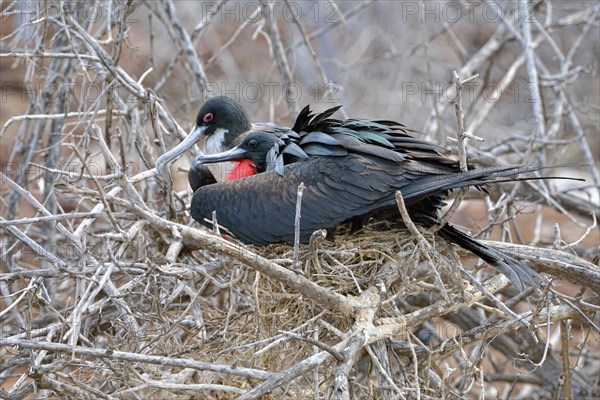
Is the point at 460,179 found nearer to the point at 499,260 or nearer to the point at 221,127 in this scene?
the point at 499,260

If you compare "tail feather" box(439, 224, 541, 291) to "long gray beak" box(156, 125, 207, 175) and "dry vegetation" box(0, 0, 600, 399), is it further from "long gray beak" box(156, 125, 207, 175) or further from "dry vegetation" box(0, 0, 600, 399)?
"long gray beak" box(156, 125, 207, 175)

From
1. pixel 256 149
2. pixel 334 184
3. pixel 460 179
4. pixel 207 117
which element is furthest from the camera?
pixel 207 117

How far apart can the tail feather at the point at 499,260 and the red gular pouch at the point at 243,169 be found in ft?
3.05

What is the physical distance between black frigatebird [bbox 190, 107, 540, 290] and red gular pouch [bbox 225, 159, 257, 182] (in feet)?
0.90

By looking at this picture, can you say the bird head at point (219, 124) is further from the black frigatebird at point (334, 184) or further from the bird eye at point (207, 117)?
the black frigatebird at point (334, 184)

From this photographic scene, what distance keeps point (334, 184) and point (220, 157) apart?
58 centimetres

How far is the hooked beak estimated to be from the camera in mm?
3504

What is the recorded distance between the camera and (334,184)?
322 cm

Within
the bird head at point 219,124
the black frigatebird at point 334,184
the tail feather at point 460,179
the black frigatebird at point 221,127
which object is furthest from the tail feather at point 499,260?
the bird head at point 219,124

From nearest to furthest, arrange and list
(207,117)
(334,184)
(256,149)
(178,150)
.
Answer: (334,184) → (178,150) → (256,149) → (207,117)

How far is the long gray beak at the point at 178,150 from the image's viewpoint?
3298mm

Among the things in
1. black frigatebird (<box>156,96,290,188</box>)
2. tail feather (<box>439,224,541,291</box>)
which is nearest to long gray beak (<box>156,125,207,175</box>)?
black frigatebird (<box>156,96,290,188</box>)

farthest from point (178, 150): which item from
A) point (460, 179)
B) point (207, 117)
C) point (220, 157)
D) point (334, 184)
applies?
point (460, 179)

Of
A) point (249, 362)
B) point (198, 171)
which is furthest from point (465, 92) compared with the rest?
point (249, 362)
